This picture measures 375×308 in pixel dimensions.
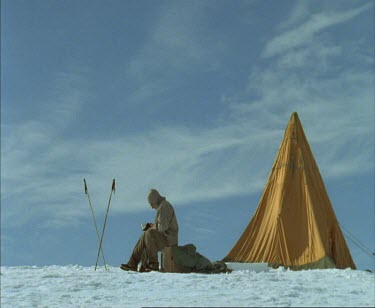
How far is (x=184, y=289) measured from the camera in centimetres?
988

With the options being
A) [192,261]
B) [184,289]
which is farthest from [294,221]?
[184,289]

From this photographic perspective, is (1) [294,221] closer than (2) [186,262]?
No

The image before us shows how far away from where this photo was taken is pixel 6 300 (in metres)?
10.6

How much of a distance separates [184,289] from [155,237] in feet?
12.1

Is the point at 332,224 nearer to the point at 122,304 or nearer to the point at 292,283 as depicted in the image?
the point at 292,283

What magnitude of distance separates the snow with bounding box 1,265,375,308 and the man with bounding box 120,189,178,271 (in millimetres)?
698

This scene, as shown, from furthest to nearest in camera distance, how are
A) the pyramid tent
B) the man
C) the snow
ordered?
the pyramid tent, the man, the snow

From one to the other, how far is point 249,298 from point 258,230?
26.4 ft

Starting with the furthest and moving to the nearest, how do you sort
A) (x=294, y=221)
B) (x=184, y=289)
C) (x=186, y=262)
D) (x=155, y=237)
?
(x=294, y=221) < (x=155, y=237) < (x=186, y=262) < (x=184, y=289)

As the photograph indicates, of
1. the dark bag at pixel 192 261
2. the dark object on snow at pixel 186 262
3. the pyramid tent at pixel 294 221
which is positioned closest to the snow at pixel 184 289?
the dark object on snow at pixel 186 262

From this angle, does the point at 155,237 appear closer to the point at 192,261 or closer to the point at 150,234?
the point at 150,234

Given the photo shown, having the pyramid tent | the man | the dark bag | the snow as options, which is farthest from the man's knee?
the pyramid tent

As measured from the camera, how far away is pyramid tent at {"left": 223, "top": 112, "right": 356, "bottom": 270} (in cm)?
1561

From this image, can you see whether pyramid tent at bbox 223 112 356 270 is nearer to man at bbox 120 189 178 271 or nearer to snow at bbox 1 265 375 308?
man at bbox 120 189 178 271
